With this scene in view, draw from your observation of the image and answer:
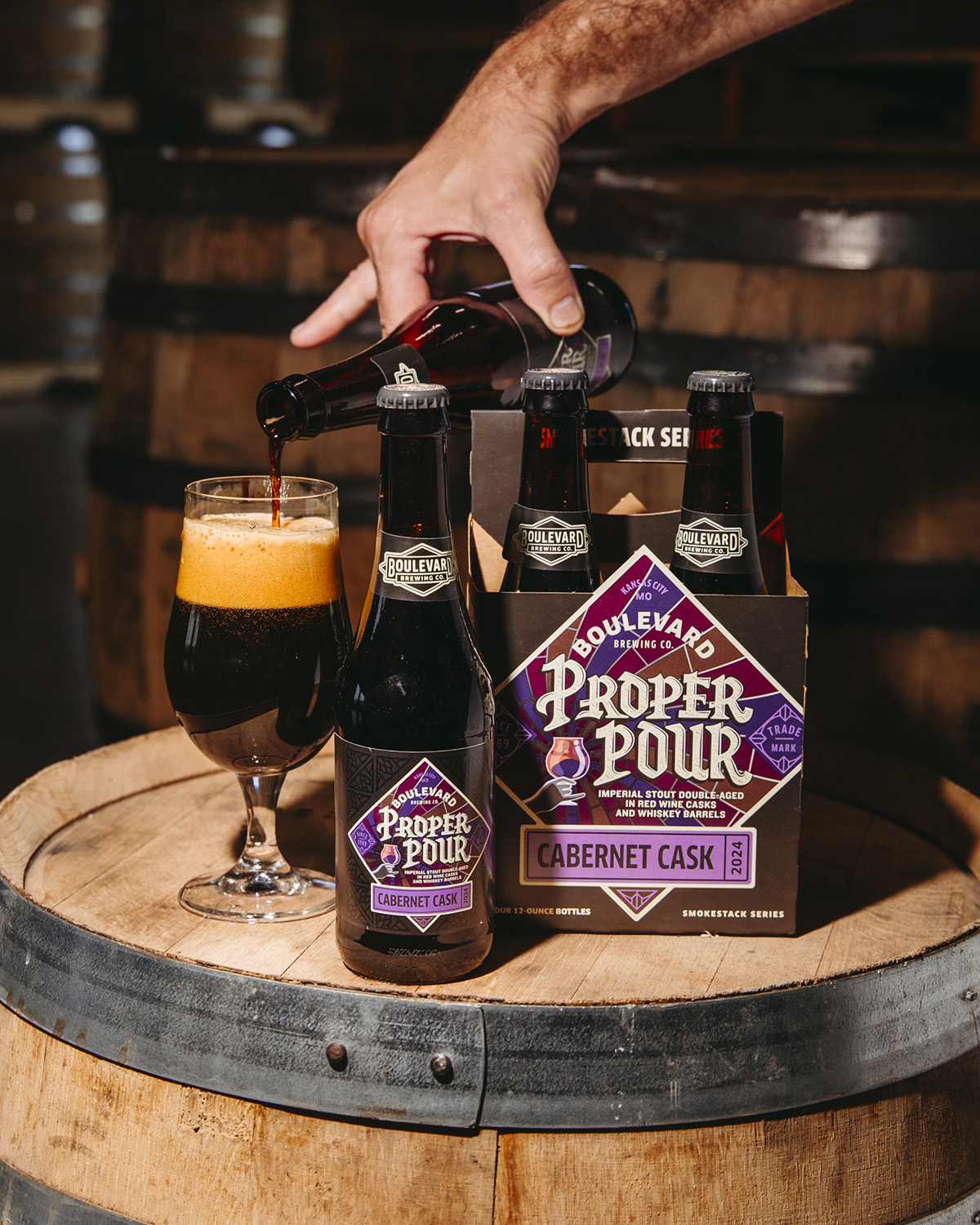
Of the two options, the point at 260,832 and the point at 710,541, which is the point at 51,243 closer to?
the point at 260,832

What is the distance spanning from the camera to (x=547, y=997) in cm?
96

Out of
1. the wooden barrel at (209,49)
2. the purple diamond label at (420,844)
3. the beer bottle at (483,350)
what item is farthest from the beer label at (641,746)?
the wooden barrel at (209,49)

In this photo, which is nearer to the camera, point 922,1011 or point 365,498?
point 922,1011

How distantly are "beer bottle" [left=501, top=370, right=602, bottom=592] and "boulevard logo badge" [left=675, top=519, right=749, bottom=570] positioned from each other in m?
0.08

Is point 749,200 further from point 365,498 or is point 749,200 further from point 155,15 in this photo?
point 155,15

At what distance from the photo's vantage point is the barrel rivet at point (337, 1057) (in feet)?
3.04

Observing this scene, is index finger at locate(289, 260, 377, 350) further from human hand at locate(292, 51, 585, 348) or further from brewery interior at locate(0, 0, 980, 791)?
brewery interior at locate(0, 0, 980, 791)

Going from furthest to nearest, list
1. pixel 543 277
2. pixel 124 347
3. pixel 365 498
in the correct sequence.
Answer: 1. pixel 124 347
2. pixel 365 498
3. pixel 543 277

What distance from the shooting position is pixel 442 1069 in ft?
3.00

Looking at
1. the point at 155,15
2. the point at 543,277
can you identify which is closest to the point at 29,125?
the point at 155,15

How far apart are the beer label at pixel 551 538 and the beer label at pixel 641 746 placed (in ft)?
0.36

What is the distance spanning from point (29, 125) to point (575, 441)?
6.74 meters

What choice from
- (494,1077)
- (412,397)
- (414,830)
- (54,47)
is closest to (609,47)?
(412,397)

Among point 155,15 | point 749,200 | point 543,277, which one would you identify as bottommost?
point 543,277
